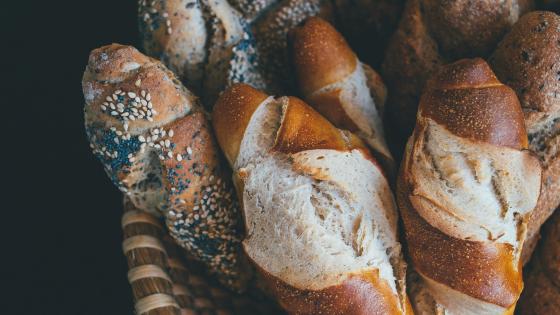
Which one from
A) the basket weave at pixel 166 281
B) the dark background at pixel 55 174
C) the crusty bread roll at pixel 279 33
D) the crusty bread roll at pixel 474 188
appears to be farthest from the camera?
the dark background at pixel 55 174

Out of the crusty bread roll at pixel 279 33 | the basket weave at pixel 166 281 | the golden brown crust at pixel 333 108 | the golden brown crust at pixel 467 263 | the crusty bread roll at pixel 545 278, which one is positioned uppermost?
the crusty bread roll at pixel 279 33

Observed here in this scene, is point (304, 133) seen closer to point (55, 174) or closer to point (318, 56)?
point (318, 56)

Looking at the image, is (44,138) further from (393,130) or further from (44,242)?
(393,130)

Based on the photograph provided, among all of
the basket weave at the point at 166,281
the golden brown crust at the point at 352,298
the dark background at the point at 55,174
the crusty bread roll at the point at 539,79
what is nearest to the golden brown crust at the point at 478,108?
the crusty bread roll at the point at 539,79

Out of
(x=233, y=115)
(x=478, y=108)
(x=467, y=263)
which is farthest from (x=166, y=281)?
(x=478, y=108)

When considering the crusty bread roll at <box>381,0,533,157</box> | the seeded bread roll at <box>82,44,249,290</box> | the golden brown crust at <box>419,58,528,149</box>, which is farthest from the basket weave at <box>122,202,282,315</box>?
the golden brown crust at <box>419,58,528,149</box>

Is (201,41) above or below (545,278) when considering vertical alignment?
above

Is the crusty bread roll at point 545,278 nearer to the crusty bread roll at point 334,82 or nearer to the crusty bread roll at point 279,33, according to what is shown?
the crusty bread roll at point 334,82
